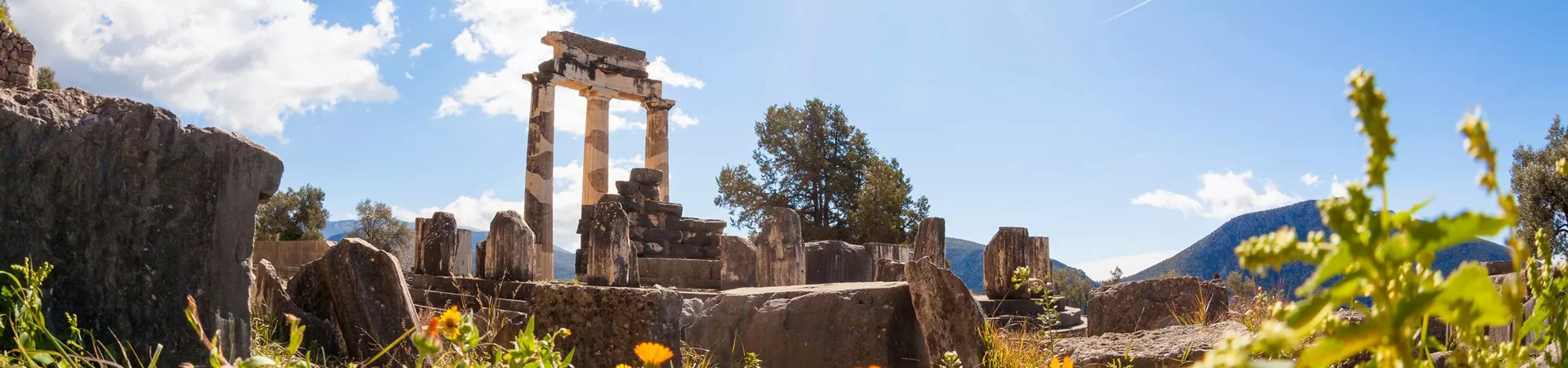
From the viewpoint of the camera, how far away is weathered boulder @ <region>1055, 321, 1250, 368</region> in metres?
5.10

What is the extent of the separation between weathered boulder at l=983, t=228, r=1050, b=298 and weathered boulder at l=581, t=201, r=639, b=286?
489 centimetres

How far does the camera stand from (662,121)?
2497 centimetres

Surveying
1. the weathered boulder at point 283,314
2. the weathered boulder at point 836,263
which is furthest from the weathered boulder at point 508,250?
the weathered boulder at point 283,314

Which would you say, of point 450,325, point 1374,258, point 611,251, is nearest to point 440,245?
point 611,251

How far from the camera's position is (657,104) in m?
24.8

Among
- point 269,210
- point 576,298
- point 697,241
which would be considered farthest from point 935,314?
point 269,210

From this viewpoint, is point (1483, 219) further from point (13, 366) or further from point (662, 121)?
point (662, 121)

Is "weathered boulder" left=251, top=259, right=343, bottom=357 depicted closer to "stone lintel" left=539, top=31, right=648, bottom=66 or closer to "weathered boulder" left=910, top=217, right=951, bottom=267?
"weathered boulder" left=910, top=217, right=951, bottom=267

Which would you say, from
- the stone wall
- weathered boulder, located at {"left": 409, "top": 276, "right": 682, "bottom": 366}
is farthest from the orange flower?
the stone wall

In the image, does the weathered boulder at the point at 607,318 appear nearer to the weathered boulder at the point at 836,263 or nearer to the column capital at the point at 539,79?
the weathered boulder at the point at 836,263

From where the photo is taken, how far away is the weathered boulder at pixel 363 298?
649cm

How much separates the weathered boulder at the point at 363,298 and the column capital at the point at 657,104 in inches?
698

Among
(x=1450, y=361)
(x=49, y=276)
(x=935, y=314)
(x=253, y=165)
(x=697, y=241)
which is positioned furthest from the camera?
(x=697, y=241)

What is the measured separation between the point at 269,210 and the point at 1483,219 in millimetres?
40716
